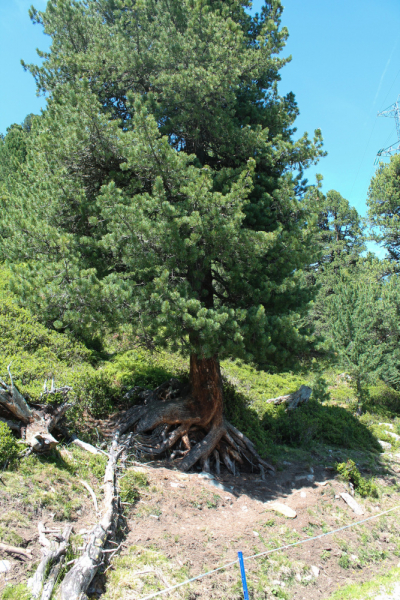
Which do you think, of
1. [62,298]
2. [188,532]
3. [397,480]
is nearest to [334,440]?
[397,480]

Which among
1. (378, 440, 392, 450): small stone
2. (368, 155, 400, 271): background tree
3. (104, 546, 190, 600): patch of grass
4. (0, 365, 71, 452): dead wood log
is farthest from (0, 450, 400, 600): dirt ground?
(368, 155, 400, 271): background tree

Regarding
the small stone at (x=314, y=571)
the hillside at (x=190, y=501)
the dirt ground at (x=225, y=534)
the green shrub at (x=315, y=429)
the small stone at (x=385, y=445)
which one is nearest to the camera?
the dirt ground at (x=225, y=534)

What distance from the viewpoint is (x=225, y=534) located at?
16.5 ft

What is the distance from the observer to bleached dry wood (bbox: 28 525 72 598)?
3.04 m

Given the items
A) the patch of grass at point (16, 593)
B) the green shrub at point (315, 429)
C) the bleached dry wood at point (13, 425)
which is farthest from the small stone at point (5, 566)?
the green shrub at point (315, 429)

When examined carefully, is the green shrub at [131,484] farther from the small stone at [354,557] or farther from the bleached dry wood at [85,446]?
the small stone at [354,557]

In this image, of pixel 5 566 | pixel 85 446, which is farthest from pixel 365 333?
pixel 5 566

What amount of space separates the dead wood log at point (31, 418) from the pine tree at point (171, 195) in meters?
1.06

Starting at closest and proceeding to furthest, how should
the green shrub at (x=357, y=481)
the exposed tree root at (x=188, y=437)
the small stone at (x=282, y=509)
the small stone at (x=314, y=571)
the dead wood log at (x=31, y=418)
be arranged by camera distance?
the small stone at (x=314, y=571)
the dead wood log at (x=31, y=418)
the small stone at (x=282, y=509)
the exposed tree root at (x=188, y=437)
the green shrub at (x=357, y=481)

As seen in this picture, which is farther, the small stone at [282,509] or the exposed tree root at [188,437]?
the exposed tree root at [188,437]

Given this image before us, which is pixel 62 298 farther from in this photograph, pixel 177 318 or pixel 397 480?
A: pixel 397 480

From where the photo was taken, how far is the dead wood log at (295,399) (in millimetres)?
11995

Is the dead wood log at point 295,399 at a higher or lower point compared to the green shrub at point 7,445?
higher

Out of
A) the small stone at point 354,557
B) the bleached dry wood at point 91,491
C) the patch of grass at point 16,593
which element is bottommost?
the patch of grass at point 16,593
